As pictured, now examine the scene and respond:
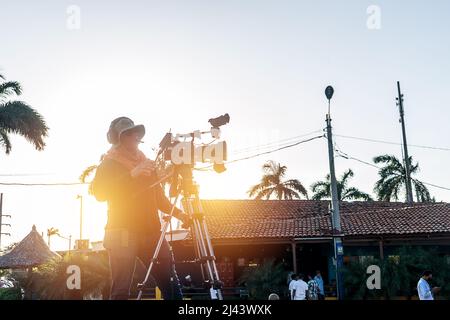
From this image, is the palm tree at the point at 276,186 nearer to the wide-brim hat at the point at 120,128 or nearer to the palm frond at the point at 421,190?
the palm frond at the point at 421,190

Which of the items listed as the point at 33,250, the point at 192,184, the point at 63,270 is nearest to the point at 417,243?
the point at 63,270

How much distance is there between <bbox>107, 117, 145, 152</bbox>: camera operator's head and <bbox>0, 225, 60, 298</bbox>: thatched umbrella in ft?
80.1

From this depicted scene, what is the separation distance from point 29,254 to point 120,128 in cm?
2653

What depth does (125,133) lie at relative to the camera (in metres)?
3.38

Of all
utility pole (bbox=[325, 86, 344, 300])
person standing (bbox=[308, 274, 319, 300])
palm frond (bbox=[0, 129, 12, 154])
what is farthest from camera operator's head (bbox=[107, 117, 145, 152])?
palm frond (bbox=[0, 129, 12, 154])

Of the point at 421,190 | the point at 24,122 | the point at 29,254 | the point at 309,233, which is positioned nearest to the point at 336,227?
the point at 309,233

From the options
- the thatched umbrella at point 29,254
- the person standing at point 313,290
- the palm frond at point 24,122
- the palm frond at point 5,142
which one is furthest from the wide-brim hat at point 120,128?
the thatched umbrella at point 29,254

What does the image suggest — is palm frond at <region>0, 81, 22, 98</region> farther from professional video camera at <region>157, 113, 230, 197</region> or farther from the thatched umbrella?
professional video camera at <region>157, 113, 230, 197</region>

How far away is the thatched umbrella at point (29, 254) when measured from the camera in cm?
2680

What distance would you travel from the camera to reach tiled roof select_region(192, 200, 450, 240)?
23.0 metres

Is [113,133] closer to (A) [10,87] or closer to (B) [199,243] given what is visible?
(B) [199,243]

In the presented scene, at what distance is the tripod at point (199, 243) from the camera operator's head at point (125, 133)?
435mm
